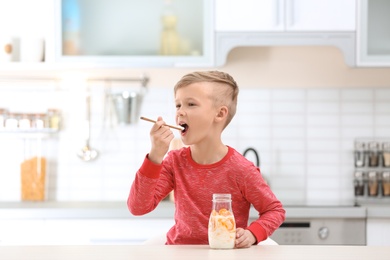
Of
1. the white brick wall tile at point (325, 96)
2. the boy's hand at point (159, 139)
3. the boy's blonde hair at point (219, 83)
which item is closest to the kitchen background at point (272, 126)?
the white brick wall tile at point (325, 96)

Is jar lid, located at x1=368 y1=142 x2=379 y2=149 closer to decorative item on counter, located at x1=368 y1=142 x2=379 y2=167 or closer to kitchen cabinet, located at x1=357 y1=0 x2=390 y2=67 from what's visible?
decorative item on counter, located at x1=368 y1=142 x2=379 y2=167

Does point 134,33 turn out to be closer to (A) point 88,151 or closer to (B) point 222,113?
(A) point 88,151

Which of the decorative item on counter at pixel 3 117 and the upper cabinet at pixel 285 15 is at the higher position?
the upper cabinet at pixel 285 15

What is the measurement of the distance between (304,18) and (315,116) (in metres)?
0.56

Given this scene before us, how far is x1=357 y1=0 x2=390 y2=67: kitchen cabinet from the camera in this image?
373 centimetres

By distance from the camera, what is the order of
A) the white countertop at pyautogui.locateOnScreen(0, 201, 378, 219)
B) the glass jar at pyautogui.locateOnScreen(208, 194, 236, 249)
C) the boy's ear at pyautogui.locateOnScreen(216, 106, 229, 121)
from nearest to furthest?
the glass jar at pyautogui.locateOnScreen(208, 194, 236, 249) < the boy's ear at pyautogui.locateOnScreen(216, 106, 229, 121) < the white countertop at pyautogui.locateOnScreen(0, 201, 378, 219)

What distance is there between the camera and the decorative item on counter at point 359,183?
3.95 meters

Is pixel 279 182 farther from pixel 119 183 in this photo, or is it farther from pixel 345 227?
pixel 119 183

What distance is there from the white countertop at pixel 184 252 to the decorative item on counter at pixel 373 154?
2.12m

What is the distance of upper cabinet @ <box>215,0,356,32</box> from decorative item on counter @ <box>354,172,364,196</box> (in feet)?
2.45

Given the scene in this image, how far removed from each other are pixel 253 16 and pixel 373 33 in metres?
0.59

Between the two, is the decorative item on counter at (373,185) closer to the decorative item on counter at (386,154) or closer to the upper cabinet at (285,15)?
the decorative item on counter at (386,154)

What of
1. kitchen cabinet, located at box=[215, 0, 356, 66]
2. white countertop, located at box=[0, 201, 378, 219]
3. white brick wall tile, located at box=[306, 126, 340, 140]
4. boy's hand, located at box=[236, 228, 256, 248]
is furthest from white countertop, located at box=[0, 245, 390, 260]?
white brick wall tile, located at box=[306, 126, 340, 140]

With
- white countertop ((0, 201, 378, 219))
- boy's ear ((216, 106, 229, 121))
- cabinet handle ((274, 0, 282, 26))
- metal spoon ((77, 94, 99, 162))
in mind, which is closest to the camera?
boy's ear ((216, 106, 229, 121))
